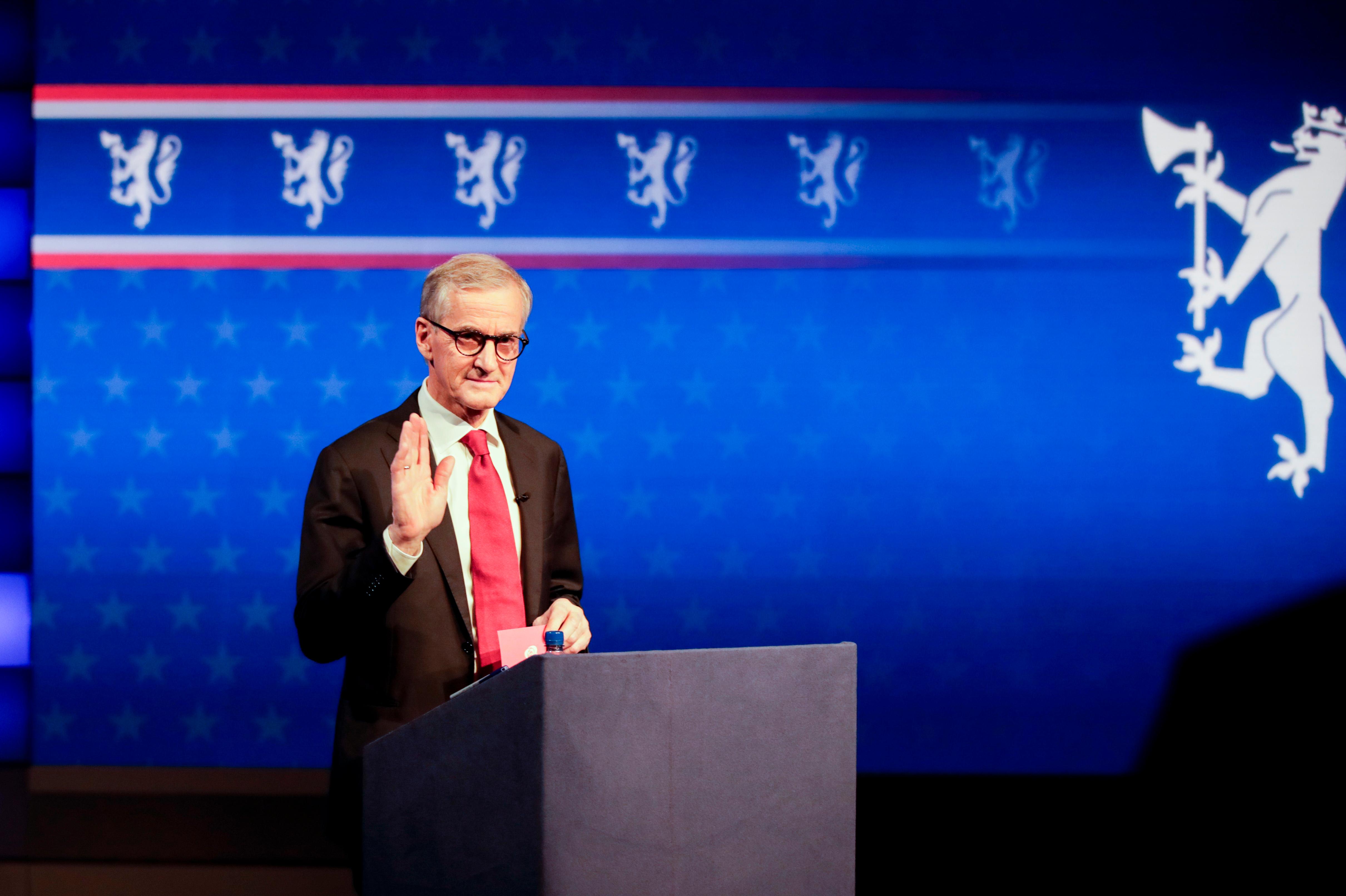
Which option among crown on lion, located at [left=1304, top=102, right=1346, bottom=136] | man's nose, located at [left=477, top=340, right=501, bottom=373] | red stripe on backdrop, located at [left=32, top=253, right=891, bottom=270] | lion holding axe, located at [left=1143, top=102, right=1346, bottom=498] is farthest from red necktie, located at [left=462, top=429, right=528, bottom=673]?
crown on lion, located at [left=1304, top=102, right=1346, bottom=136]

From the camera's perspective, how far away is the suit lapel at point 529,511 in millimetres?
1912

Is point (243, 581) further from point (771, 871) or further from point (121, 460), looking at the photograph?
point (771, 871)

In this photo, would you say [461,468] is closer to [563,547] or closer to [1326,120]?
[563,547]

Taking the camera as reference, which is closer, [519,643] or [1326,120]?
[519,643]

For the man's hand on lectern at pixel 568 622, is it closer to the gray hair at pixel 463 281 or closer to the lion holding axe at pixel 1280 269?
the gray hair at pixel 463 281

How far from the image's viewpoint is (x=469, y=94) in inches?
143

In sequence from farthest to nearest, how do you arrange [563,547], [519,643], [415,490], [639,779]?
[563,547], [519,643], [415,490], [639,779]

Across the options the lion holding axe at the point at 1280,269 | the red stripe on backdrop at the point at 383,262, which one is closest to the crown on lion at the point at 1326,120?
the lion holding axe at the point at 1280,269

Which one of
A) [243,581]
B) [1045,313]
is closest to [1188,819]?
[1045,313]

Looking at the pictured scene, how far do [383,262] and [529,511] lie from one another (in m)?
1.99

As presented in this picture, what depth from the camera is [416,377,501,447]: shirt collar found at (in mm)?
1918

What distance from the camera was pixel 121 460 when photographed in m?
3.63

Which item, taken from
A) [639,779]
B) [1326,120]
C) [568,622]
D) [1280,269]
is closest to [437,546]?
[568,622]

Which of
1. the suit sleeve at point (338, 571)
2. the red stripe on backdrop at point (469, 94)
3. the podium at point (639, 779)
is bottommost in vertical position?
the podium at point (639, 779)
